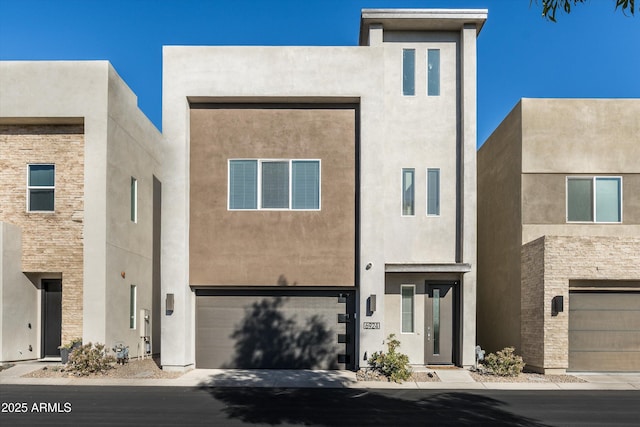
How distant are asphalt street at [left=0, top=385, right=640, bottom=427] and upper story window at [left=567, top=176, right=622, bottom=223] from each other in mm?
5153

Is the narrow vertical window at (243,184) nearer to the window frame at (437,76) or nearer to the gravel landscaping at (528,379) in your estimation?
the window frame at (437,76)

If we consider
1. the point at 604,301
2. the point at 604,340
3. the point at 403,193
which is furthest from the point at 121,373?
the point at 604,301

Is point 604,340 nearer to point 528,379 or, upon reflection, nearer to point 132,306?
point 528,379

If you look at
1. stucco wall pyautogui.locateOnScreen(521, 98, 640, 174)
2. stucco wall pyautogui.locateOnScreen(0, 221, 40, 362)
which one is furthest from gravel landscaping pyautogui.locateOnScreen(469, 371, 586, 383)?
stucco wall pyautogui.locateOnScreen(0, 221, 40, 362)

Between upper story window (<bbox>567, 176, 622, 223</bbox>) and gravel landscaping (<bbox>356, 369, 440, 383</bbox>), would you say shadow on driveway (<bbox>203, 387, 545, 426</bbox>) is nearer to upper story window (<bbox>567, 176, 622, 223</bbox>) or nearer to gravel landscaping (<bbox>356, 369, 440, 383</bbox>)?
gravel landscaping (<bbox>356, 369, 440, 383</bbox>)

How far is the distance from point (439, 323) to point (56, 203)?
11.4 metres

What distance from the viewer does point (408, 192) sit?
1562 cm

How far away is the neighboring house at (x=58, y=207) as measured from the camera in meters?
14.7

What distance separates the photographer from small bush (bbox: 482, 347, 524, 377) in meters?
13.9

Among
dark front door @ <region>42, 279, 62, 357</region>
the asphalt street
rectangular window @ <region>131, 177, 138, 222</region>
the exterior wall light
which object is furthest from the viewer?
rectangular window @ <region>131, 177, 138, 222</region>

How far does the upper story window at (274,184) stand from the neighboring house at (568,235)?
6.22 metres

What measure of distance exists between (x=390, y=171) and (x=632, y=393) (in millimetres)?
8131

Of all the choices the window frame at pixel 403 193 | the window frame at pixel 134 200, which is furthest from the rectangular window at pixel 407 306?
the window frame at pixel 134 200

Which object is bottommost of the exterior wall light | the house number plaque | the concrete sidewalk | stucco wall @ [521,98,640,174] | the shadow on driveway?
the concrete sidewalk
